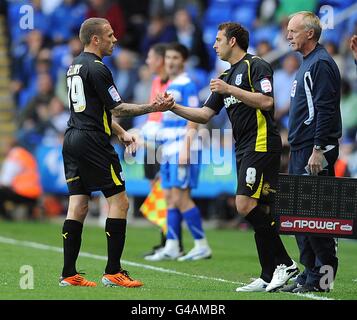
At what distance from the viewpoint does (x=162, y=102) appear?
346 inches

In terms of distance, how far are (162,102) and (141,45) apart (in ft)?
42.7

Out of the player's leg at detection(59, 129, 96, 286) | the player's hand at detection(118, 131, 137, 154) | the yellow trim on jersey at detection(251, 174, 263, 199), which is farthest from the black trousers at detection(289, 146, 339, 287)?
the player's leg at detection(59, 129, 96, 286)

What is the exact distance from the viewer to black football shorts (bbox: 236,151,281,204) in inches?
339

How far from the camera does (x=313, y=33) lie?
8969mm

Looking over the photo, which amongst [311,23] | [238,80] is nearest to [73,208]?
[238,80]

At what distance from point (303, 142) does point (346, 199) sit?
65 cm

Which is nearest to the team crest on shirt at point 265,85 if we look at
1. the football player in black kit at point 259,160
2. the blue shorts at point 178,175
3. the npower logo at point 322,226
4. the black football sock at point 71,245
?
the football player in black kit at point 259,160

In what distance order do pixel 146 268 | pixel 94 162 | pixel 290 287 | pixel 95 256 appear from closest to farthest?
pixel 94 162, pixel 290 287, pixel 146 268, pixel 95 256

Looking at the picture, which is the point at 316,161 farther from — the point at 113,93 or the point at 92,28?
the point at 92,28

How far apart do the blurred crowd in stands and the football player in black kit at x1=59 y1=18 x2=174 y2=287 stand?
8.94m

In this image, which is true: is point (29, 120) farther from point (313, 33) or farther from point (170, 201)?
point (313, 33)

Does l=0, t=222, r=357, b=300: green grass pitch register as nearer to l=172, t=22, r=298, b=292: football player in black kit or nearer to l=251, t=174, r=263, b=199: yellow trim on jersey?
l=172, t=22, r=298, b=292: football player in black kit

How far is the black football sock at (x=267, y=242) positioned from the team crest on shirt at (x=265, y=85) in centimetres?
99

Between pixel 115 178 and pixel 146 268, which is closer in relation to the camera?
pixel 115 178
